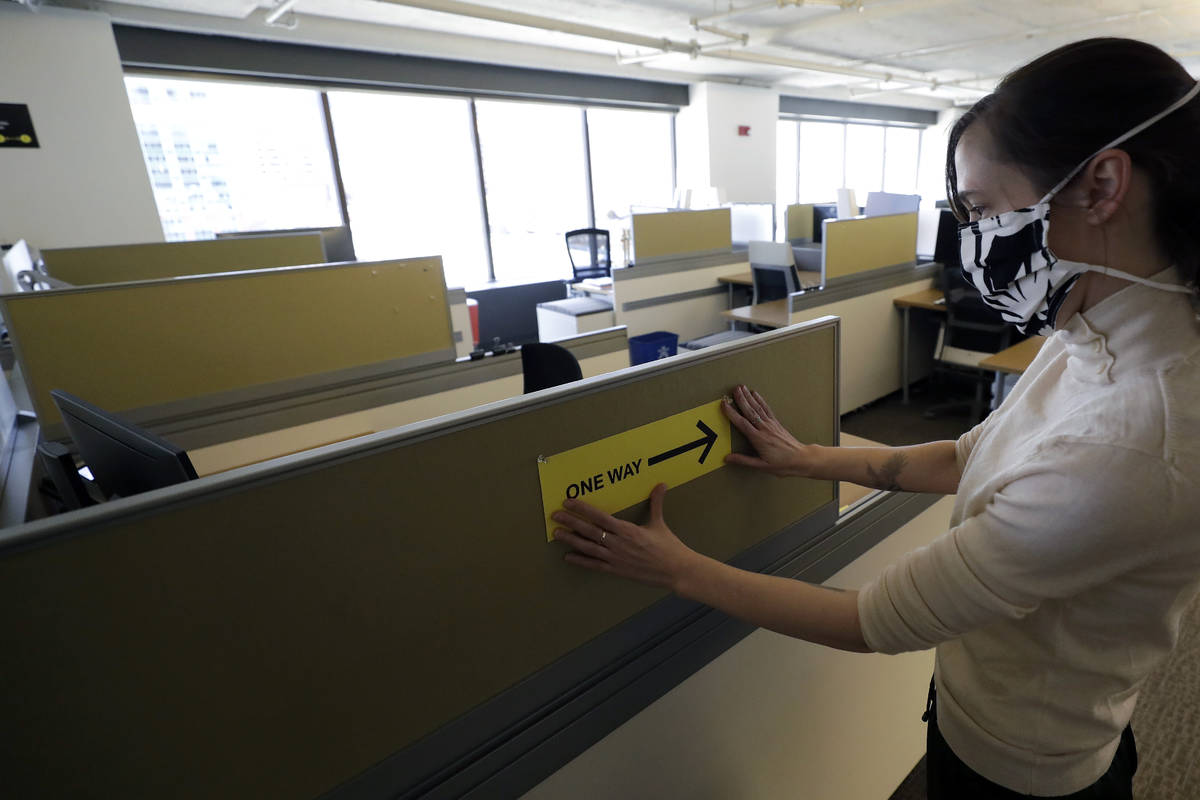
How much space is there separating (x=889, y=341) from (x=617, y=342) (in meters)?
2.50

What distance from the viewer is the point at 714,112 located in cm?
749

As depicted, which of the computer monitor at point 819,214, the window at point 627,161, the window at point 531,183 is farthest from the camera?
the window at point 627,161

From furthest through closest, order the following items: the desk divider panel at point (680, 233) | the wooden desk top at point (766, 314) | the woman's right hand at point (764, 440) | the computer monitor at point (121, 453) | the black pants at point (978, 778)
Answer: the desk divider panel at point (680, 233), the wooden desk top at point (766, 314), the woman's right hand at point (764, 440), the black pants at point (978, 778), the computer monitor at point (121, 453)

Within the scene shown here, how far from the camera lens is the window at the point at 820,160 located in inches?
387

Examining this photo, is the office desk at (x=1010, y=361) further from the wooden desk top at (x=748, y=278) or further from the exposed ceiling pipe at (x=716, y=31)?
the exposed ceiling pipe at (x=716, y=31)

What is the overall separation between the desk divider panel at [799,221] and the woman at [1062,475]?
217 inches

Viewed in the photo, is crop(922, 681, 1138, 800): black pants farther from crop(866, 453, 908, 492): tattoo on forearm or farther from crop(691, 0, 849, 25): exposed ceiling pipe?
crop(691, 0, 849, 25): exposed ceiling pipe

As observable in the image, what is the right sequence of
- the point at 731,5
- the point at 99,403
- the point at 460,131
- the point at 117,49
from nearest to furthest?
the point at 99,403 < the point at 117,49 < the point at 731,5 < the point at 460,131

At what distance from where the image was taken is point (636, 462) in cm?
78

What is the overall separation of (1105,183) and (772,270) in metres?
3.75

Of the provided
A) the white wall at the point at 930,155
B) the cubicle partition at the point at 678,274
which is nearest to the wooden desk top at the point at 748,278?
the cubicle partition at the point at 678,274

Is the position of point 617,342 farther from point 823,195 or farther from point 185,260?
point 823,195

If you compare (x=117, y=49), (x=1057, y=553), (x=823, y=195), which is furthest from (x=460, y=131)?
(x=823, y=195)

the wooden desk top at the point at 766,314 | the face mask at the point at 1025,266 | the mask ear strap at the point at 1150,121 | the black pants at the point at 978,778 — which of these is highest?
the mask ear strap at the point at 1150,121
